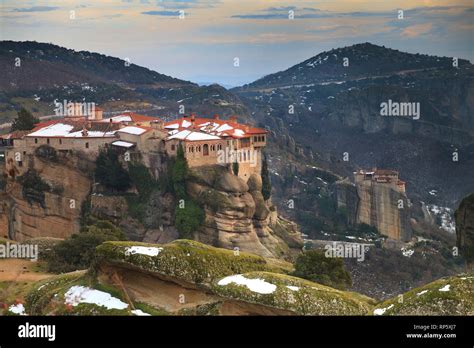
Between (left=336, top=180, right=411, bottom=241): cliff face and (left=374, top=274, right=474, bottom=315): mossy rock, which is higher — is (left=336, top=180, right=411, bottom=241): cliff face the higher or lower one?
the lower one

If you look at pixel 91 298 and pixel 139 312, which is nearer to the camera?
pixel 139 312

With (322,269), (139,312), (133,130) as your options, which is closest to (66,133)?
(133,130)

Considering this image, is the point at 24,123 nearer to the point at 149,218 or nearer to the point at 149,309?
the point at 149,218

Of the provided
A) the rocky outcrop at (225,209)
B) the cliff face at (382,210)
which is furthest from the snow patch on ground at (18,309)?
the cliff face at (382,210)

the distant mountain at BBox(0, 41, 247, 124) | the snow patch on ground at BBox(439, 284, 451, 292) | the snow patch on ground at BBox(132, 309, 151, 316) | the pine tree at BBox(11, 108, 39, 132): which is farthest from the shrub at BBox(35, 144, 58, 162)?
the distant mountain at BBox(0, 41, 247, 124)

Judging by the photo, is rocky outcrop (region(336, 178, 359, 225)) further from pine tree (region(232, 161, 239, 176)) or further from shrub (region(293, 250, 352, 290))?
shrub (region(293, 250, 352, 290))

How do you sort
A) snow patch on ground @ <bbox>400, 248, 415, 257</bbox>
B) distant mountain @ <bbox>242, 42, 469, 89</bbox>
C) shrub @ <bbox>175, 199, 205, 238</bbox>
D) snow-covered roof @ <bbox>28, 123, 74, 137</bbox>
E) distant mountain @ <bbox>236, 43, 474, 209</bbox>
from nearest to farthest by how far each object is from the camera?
shrub @ <bbox>175, 199, 205, 238</bbox>
snow-covered roof @ <bbox>28, 123, 74, 137</bbox>
snow patch on ground @ <bbox>400, 248, 415, 257</bbox>
distant mountain @ <bbox>236, 43, 474, 209</bbox>
distant mountain @ <bbox>242, 42, 469, 89</bbox>
